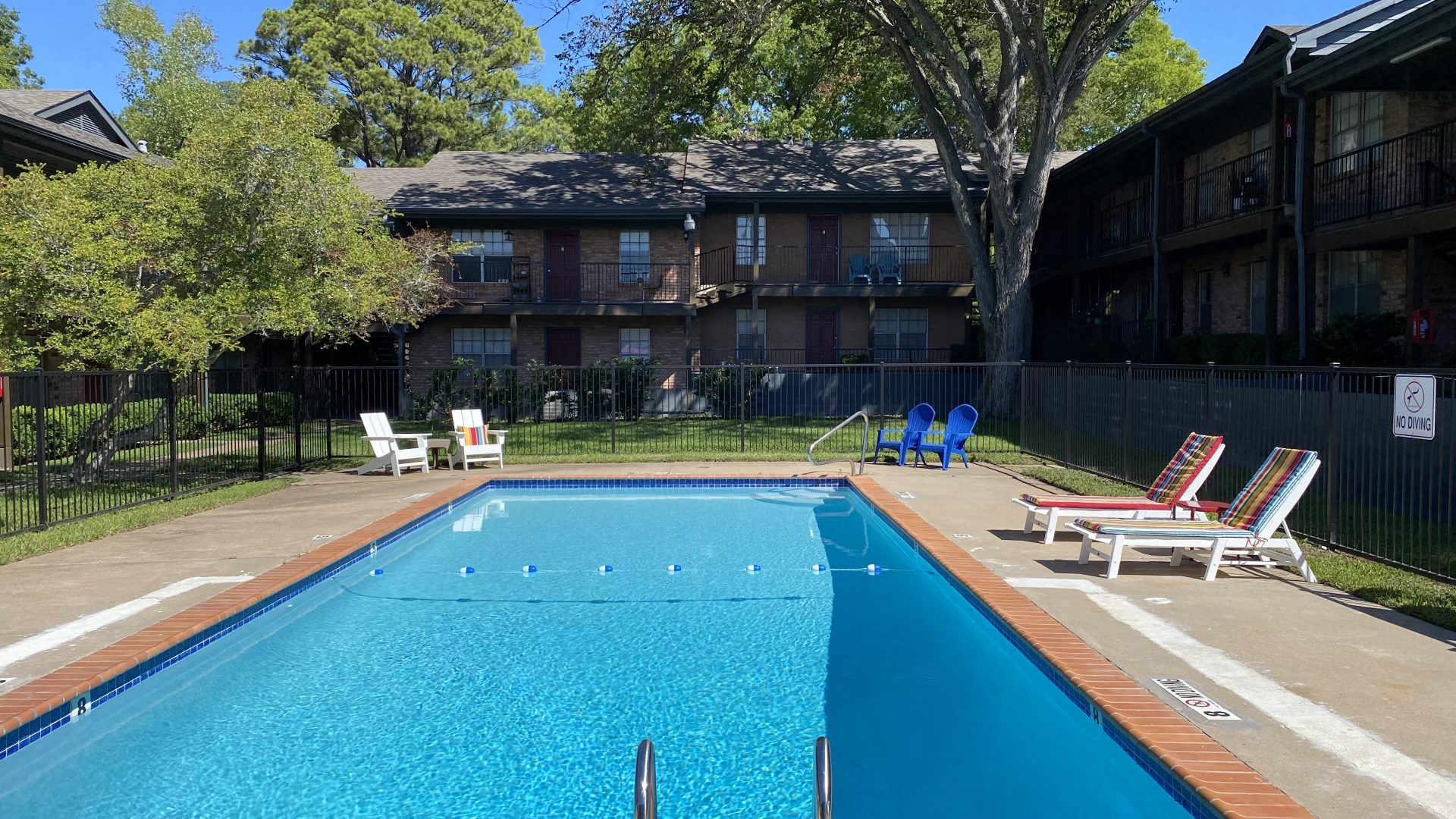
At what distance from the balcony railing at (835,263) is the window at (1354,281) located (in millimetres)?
10471

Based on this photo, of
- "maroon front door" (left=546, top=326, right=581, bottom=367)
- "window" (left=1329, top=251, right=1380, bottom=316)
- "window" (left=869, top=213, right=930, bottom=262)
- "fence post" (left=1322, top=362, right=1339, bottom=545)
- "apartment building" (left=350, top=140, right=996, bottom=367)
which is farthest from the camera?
"window" (left=869, top=213, right=930, bottom=262)

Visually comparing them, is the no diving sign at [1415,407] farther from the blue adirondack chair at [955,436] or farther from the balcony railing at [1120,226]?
the balcony railing at [1120,226]

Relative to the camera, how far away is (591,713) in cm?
540

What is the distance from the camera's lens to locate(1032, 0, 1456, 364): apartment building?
13.6 meters

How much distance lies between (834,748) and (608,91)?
19883 millimetres

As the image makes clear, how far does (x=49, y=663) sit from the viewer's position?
515 centimetres

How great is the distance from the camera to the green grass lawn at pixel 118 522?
27.5 ft

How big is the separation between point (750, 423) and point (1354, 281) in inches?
452

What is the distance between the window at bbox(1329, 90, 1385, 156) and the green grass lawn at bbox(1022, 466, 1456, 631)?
10.6 meters

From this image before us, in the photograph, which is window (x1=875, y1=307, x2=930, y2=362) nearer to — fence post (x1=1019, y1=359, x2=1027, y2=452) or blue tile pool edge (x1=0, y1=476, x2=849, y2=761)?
fence post (x1=1019, y1=359, x2=1027, y2=452)

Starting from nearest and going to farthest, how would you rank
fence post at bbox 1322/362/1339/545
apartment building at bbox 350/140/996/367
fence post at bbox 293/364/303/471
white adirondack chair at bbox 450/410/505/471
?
fence post at bbox 1322/362/1339/545
fence post at bbox 293/364/303/471
white adirondack chair at bbox 450/410/505/471
apartment building at bbox 350/140/996/367

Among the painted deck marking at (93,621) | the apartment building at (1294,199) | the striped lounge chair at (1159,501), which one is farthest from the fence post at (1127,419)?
the painted deck marking at (93,621)

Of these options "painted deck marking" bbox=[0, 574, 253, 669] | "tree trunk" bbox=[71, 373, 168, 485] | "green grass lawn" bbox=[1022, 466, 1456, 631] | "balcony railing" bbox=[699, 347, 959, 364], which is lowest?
"painted deck marking" bbox=[0, 574, 253, 669]

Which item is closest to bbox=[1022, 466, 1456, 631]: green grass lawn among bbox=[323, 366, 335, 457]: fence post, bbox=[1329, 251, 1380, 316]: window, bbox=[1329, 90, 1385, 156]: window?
bbox=[1329, 251, 1380, 316]: window
